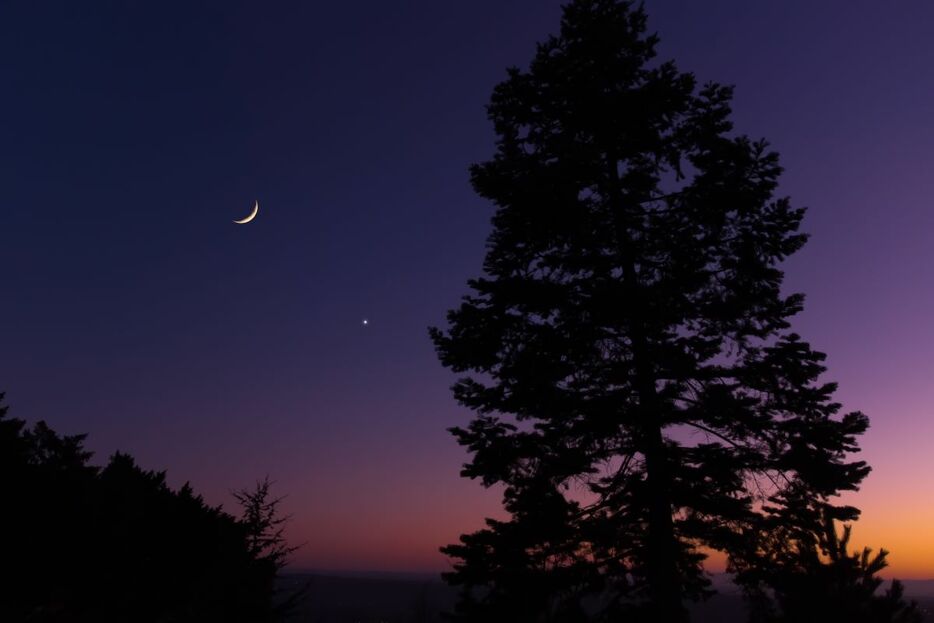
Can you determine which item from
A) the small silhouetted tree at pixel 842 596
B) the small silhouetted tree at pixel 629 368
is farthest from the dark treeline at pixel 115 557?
the small silhouetted tree at pixel 842 596

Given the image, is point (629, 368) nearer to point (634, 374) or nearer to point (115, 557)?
point (634, 374)

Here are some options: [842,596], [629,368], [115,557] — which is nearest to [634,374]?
[629,368]

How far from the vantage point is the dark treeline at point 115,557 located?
50.1 feet

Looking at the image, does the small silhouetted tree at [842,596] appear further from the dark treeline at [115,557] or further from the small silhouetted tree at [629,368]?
the dark treeline at [115,557]

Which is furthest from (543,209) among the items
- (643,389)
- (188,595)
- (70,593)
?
(70,593)

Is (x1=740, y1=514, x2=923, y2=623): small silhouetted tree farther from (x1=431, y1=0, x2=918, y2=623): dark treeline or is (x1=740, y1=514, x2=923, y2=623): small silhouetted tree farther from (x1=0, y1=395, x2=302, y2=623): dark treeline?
(x1=0, y1=395, x2=302, y2=623): dark treeline

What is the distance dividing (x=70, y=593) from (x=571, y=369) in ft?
46.8

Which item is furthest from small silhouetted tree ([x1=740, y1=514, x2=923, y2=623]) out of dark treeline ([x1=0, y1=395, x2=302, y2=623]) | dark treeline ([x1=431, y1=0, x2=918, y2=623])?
dark treeline ([x1=0, y1=395, x2=302, y2=623])

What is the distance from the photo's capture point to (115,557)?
59.0 feet

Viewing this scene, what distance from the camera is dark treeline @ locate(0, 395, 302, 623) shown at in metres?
15.3

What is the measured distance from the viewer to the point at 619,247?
44.9 feet

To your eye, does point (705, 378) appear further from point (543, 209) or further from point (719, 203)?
point (543, 209)

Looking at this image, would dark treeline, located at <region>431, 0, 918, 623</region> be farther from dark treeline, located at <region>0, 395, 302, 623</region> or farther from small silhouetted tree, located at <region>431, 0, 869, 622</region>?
dark treeline, located at <region>0, 395, 302, 623</region>

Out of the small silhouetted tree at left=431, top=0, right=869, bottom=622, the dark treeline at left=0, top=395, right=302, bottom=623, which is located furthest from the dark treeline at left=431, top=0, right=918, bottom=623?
the dark treeline at left=0, top=395, right=302, bottom=623
